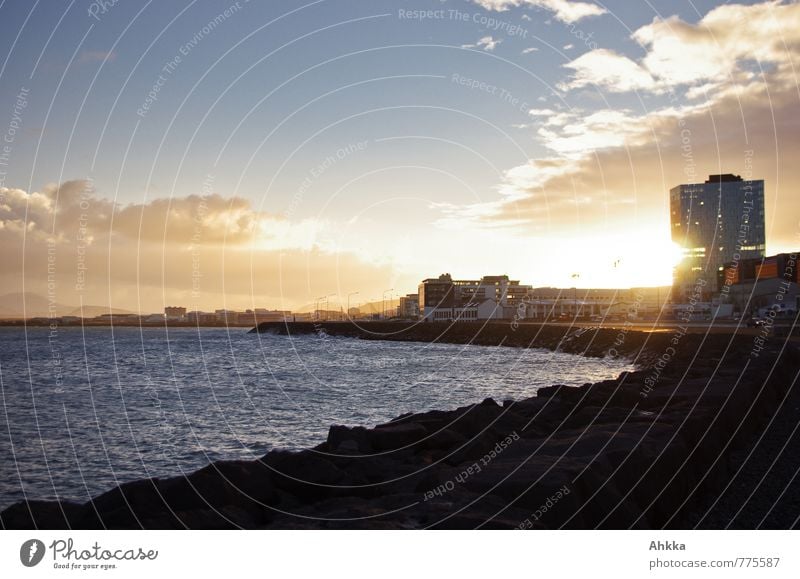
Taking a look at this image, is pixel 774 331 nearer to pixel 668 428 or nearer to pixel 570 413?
pixel 570 413

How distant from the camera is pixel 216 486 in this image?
11.2m

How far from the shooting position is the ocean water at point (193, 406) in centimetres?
1947

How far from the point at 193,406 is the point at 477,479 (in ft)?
83.8

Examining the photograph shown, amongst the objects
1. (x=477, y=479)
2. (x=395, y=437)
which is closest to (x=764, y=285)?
(x=395, y=437)

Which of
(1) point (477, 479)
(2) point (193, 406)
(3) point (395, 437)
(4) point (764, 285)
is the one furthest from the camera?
(4) point (764, 285)

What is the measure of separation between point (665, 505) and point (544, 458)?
204cm

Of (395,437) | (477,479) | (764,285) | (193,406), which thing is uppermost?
(764,285)

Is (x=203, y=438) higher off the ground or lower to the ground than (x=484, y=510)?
lower

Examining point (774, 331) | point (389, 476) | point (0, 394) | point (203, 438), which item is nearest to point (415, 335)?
point (774, 331)

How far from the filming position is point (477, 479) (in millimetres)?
10852

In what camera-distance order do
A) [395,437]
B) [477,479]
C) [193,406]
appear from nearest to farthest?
[477,479] < [395,437] < [193,406]

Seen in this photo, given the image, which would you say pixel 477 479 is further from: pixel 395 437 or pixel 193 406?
pixel 193 406

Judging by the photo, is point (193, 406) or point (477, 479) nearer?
point (477, 479)

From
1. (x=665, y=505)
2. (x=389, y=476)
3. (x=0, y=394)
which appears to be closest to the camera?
(x=665, y=505)
